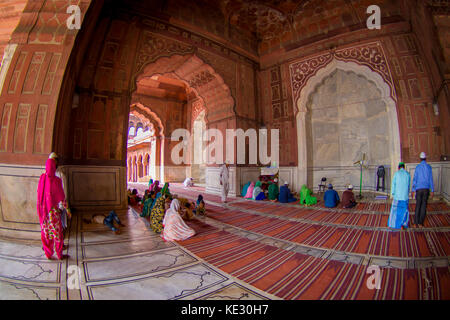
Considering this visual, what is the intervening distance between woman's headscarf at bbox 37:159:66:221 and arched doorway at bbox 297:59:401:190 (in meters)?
7.94

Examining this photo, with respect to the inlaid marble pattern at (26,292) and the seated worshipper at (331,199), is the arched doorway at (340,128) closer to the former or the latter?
the seated worshipper at (331,199)

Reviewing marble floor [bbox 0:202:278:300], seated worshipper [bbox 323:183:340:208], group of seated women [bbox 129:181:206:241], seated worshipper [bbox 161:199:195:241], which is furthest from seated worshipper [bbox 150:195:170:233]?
seated worshipper [bbox 323:183:340:208]

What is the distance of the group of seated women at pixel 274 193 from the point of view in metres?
6.48

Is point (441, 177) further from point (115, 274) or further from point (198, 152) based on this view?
point (198, 152)

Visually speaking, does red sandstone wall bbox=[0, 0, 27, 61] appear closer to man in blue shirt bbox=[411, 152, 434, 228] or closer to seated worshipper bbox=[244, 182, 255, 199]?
seated worshipper bbox=[244, 182, 255, 199]

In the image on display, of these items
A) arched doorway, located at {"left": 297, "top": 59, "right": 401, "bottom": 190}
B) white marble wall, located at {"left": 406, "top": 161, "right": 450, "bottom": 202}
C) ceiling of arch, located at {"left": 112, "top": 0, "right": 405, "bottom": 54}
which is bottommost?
white marble wall, located at {"left": 406, "top": 161, "right": 450, "bottom": 202}

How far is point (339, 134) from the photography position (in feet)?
30.2

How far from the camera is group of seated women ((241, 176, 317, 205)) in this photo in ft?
21.3

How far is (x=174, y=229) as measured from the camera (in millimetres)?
3484

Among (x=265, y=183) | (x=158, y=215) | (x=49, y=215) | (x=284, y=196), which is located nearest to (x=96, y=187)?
(x=158, y=215)

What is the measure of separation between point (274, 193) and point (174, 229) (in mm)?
4660

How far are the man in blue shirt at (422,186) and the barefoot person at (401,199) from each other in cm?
28
